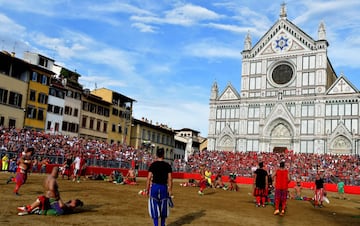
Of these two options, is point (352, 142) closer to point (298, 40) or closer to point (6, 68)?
point (298, 40)

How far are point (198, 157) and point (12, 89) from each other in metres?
28.9

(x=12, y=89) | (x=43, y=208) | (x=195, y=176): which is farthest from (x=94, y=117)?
(x=43, y=208)

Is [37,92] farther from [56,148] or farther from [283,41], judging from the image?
[283,41]

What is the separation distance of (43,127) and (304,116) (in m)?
38.7

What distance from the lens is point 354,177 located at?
4112cm

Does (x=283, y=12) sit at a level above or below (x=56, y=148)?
above

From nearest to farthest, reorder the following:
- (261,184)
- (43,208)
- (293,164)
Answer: (43,208) < (261,184) < (293,164)

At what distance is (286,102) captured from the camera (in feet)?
196

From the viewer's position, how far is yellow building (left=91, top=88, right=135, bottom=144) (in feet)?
205

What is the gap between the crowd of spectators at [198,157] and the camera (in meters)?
35.0

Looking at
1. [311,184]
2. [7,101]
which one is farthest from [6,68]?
[311,184]

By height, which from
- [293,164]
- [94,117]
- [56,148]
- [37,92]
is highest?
[37,92]

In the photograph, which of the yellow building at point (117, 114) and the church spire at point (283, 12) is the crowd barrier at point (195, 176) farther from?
the church spire at point (283, 12)

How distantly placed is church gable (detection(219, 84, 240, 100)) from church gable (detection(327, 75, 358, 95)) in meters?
16.1
